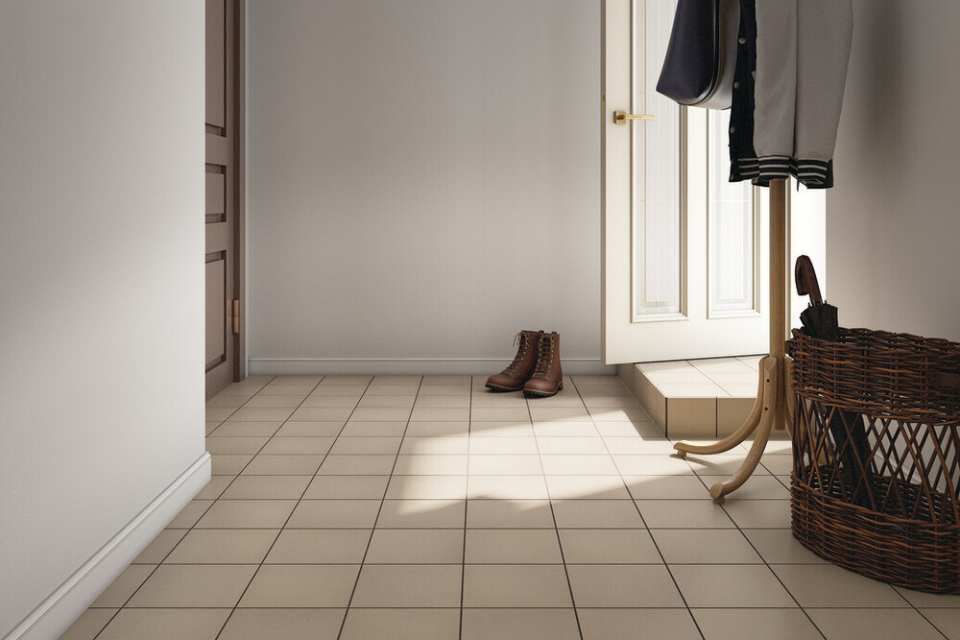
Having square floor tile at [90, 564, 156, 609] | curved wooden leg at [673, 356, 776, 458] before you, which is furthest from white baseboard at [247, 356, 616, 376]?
square floor tile at [90, 564, 156, 609]

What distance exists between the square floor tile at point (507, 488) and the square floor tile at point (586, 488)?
32 mm

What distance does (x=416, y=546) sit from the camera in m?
2.00

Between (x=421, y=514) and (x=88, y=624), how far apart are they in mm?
818

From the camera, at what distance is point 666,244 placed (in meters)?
3.55

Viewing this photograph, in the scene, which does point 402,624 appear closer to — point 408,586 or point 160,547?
point 408,586

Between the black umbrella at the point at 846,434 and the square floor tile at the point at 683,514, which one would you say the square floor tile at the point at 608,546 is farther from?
the black umbrella at the point at 846,434

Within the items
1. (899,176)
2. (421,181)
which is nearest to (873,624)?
(899,176)

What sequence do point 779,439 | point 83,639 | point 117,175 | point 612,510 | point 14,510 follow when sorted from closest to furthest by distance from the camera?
point 14,510
point 83,639
point 117,175
point 612,510
point 779,439

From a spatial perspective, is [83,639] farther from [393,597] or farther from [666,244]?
[666,244]

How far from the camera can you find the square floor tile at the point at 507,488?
2.37m

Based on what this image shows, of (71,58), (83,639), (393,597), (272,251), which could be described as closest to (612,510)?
(393,597)

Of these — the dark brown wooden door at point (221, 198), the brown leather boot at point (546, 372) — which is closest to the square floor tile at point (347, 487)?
the brown leather boot at point (546, 372)

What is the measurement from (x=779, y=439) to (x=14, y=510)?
227cm

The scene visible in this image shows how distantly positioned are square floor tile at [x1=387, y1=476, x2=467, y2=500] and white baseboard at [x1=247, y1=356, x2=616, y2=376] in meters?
1.66
